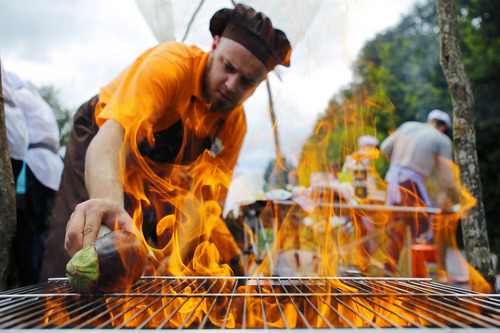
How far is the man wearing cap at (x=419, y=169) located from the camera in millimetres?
4113

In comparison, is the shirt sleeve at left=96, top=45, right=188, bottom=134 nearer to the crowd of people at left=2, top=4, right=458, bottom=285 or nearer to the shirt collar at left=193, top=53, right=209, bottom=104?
the crowd of people at left=2, top=4, right=458, bottom=285

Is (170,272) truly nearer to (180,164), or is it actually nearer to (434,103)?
(180,164)

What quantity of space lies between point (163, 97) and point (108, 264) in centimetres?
114

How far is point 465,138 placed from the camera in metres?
2.34

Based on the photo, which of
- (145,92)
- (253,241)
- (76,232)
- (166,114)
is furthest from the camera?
(253,241)

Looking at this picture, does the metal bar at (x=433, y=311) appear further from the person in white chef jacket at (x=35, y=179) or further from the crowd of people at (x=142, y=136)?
the person in white chef jacket at (x=35, y=179)

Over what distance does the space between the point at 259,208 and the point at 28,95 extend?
8.54 feet

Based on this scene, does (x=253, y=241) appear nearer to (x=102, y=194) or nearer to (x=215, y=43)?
(x=215, y=43)

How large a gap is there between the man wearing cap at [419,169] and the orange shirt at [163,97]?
2.57 metres

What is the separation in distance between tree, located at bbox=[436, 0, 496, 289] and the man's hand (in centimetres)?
218

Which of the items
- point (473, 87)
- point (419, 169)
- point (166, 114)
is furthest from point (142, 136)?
point (473, 87)

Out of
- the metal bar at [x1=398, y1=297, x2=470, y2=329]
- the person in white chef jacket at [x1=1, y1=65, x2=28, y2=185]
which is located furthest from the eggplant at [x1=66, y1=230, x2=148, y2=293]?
the person in white chef jacket at [x1=1, y1=65, x2=28, y2=185]

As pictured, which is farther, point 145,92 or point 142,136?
point 142,136

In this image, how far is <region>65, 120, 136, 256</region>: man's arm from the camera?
1359mm
